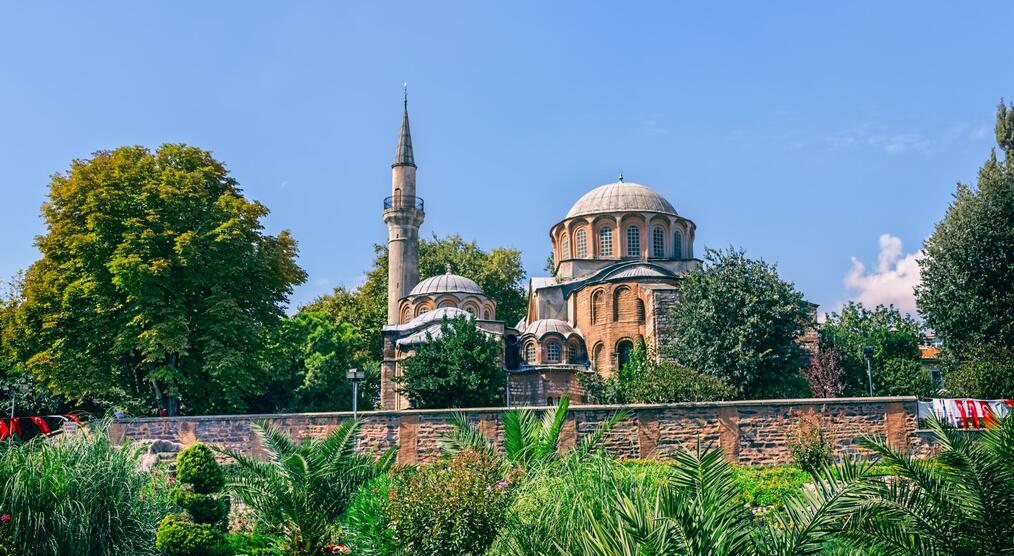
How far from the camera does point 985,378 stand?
21672 mm

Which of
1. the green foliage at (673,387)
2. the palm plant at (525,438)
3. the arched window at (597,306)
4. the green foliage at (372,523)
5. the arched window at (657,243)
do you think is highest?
the arched window at (657,243)

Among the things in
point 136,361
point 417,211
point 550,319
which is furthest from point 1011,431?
point 417,211

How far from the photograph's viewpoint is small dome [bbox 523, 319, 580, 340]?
34.9m

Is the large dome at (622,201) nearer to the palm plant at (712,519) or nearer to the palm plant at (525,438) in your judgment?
the palm plant at (525,438)

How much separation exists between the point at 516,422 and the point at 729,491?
6917 mm

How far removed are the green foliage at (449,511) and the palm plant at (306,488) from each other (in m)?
2.63

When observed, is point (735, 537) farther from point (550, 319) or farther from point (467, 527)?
point (550, 319)

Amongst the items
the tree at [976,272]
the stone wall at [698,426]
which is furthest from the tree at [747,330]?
the stone wall at [698,426]

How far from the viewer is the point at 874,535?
6676mm

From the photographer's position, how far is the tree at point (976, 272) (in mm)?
24156

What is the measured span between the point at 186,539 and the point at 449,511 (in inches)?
185

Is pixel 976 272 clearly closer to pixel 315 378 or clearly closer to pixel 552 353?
pixel 552 353

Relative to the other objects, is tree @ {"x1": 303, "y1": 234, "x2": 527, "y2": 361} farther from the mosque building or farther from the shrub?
the shrub

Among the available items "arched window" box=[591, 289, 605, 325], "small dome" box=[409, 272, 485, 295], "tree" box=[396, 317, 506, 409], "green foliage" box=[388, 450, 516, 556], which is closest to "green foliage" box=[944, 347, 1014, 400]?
"tree" box=[396, 317, 506, 409]
